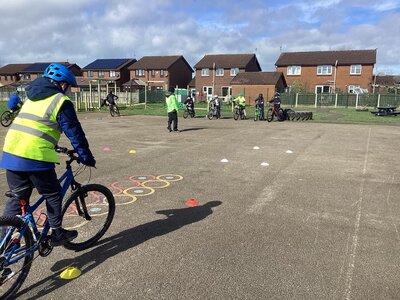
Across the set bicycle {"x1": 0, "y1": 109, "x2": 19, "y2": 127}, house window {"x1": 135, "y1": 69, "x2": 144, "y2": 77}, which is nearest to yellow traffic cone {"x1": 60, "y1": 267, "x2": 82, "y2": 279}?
bicycle {"x1": 0, "y1": 109, "x2": 19, "y2": 127}

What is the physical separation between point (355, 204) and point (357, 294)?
266 cm

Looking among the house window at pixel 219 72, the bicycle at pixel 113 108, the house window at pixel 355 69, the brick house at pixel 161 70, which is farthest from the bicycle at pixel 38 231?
the brick house at pixel 161 70

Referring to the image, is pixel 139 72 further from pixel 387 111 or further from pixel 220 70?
pixel 387 111

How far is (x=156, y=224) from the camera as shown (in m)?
4.65

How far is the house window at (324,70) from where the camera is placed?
52.2 meters

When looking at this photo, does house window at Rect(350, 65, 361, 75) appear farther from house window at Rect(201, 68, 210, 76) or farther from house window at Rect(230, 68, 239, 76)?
house window at Rect(201, 68, 210, 76)

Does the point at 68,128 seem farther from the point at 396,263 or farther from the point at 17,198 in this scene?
the point at 396,263

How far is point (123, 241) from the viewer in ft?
13.5

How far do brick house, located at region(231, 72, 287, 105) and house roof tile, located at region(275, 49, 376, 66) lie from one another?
8474 mm

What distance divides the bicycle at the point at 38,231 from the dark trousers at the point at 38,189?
0.21 feet

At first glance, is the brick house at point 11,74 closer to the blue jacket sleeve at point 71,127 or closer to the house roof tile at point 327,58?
the house roof tile at point 327,58

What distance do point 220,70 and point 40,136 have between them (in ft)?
184

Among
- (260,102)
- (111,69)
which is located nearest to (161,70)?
(111,69)

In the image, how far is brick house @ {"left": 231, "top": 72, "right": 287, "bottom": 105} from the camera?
1767 inches
